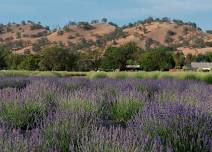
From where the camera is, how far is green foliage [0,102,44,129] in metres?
6.91

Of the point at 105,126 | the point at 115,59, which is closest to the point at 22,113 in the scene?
the point at 105,126

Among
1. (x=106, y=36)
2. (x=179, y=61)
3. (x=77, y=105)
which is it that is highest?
(x=106, y=36)

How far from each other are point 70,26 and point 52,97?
6156 inches

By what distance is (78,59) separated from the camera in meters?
91.1

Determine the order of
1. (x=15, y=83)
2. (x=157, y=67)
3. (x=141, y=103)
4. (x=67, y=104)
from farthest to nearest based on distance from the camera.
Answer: (x=157, y=67) → (x=15, y=83) → (x=141, y=103) → (x=67, y=104)

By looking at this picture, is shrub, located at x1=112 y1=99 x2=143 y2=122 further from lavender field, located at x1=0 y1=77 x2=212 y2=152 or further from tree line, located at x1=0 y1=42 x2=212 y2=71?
tree line, located at x1=0 y1=42 x2=212 y2=71

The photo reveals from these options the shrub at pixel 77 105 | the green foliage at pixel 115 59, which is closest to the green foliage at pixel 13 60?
the green foliage at pixel 115 59

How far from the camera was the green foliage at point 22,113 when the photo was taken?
691 cm

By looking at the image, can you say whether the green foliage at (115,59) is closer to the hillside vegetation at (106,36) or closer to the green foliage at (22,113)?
the hillside vegetation at (106,36)

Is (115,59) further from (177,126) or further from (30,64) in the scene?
(177,126)

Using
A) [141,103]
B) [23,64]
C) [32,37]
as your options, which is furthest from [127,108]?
[32,37]

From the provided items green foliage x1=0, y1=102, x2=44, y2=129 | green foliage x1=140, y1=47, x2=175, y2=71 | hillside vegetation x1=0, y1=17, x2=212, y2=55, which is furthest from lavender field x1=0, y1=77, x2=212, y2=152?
hillside vegetation x1=0, y1=17, x2=212, y2=55

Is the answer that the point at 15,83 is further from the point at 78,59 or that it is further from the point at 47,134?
the point at 78,59

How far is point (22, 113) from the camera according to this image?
7.10 meters
